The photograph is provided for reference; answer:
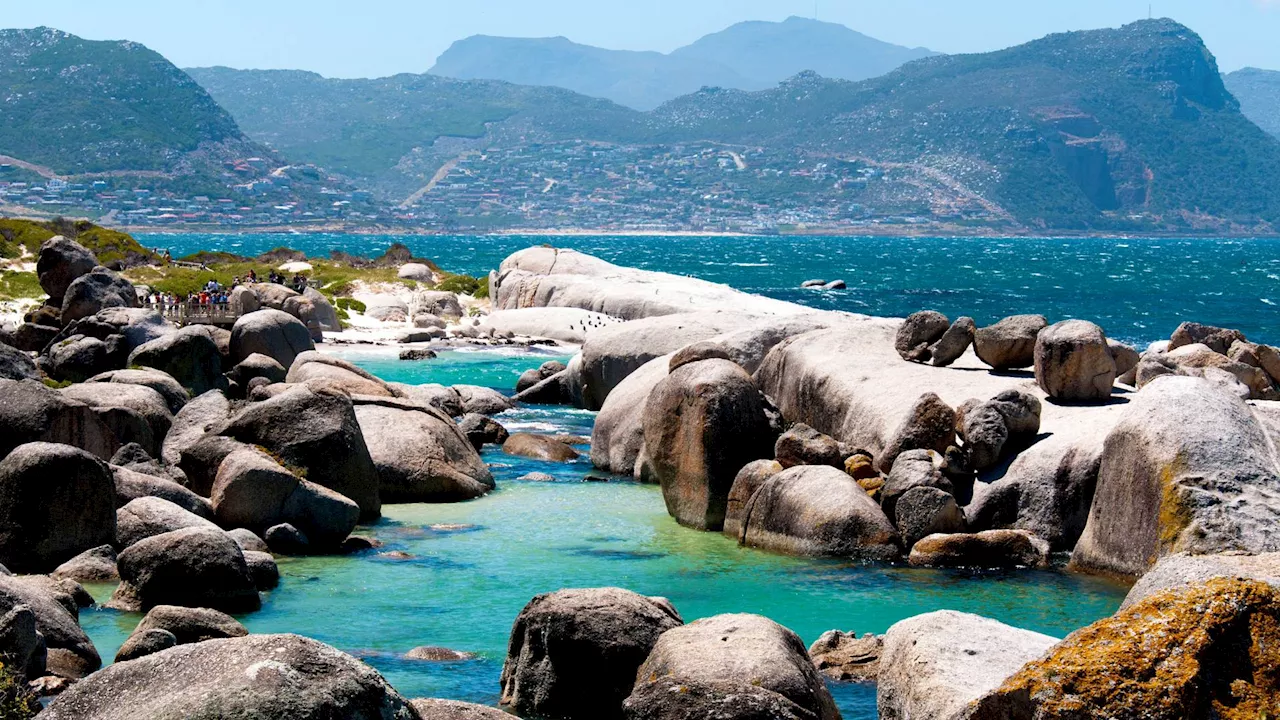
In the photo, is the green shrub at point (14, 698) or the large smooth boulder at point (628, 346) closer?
the green shrub at point (14, 698)

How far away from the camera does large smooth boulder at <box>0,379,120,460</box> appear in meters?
22.6

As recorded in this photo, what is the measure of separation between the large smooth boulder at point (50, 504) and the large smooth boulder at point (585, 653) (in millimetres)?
7968

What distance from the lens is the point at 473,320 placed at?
65.1 meters

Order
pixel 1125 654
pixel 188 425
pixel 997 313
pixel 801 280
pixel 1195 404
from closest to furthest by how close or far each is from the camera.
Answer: pixel 1125 654 → pixel 1195 404 → pixel 188 425 → pixel 997 313 → pixel 801 280

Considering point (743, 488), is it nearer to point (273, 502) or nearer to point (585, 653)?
point (273, 502)

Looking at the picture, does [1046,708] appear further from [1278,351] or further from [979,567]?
[1278,351]

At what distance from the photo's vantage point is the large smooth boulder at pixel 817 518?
Result: 22.0 metres

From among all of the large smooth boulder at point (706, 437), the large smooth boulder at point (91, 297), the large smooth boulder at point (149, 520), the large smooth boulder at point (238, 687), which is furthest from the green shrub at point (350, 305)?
the large smooth boulder at point (238, 687)

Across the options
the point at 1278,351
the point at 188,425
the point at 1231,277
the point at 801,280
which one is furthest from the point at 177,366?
the point at 1231,277

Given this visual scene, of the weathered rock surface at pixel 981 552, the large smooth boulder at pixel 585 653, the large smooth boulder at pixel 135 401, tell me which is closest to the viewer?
the large smooth boulder at pixel 585 653

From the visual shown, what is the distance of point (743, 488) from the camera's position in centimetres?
2406

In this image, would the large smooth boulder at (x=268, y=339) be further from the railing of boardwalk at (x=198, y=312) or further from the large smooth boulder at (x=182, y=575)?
the large smooth boulder at (x=182, y=575)

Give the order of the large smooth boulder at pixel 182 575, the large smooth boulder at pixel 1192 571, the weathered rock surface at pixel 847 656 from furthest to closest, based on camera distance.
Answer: the large smooth boulder at pixel 182 575 < the weathered rock surface at pixel 847 656 < the large smooth boulder at pixel 1192 571

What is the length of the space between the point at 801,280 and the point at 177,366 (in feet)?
311
